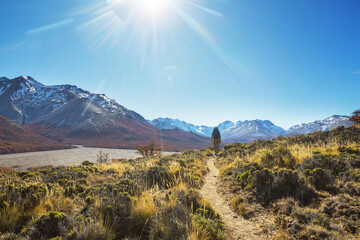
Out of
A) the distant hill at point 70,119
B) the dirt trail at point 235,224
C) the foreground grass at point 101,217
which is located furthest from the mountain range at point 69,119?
the dirt trail at point 235,224

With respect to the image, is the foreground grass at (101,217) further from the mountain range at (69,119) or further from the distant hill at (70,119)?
the mountain range at (69,119)

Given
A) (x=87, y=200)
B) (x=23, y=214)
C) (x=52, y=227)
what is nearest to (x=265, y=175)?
(x=87, y=200)

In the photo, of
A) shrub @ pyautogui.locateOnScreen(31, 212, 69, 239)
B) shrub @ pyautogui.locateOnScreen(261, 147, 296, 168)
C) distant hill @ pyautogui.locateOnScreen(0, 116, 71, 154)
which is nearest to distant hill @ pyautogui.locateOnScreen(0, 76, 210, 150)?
distant hill @ pyautogui.locateOnScreen(0, 116, 71, 154)

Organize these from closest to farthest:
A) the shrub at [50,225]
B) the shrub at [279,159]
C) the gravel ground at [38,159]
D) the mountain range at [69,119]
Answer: the shrub at [50,225]
the shrub at [279,159]
the gravel ground at [38,159]
the mountain range at [69,119]

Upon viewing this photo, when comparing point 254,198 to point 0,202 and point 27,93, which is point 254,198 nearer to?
point 0,202

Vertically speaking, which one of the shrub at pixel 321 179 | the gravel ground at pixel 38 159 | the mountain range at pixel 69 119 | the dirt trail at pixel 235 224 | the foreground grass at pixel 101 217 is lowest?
the gravel ground at pixel 38 159

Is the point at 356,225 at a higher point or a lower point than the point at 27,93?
lower

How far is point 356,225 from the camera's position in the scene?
10.5 ft

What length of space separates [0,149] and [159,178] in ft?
198

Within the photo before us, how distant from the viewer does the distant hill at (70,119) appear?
97938mm

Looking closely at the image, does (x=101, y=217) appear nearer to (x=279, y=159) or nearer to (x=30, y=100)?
(x=279, y=159)

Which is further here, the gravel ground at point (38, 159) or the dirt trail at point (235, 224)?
the gravel ground at point (38, 159)

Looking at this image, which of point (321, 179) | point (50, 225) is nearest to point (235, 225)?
point (321, 179)

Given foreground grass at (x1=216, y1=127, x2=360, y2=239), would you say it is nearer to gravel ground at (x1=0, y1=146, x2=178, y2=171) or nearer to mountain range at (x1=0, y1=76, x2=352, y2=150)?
gravel ground at (x1=0, y1=146, x2=178, y2=171)
